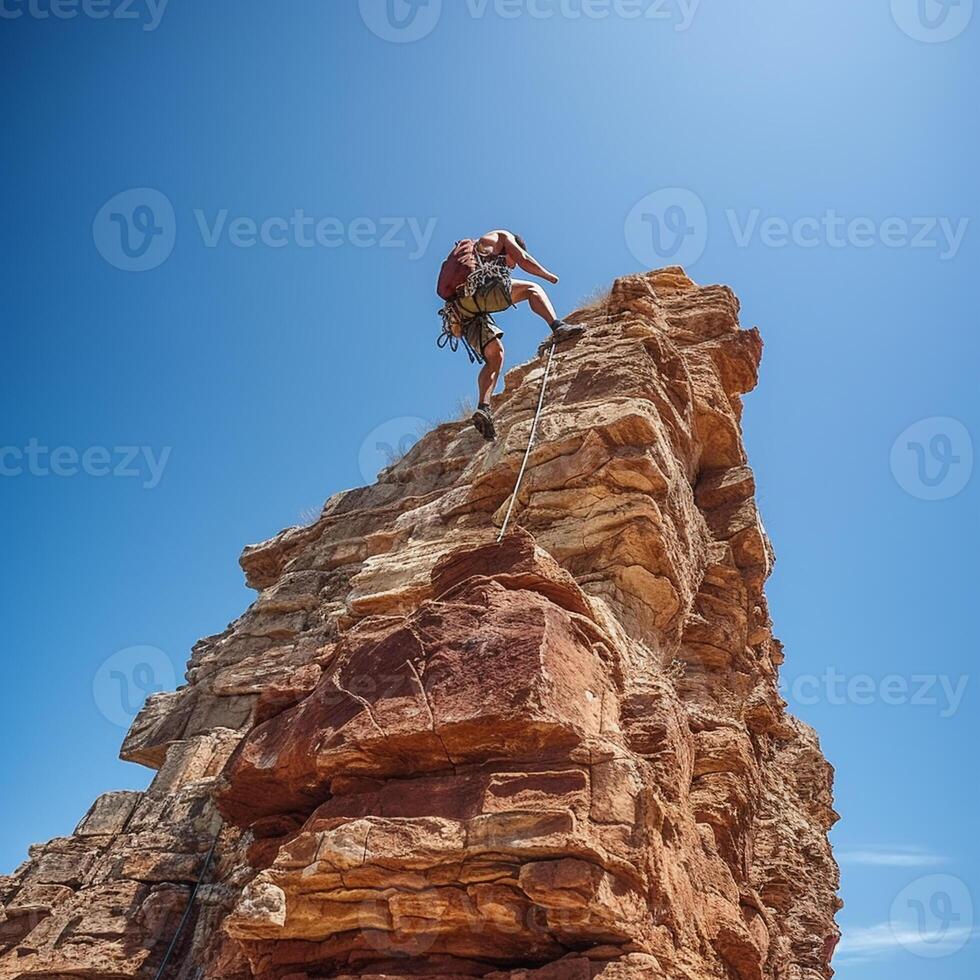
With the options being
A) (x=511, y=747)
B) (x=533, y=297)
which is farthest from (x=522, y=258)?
(x=511, y=747)

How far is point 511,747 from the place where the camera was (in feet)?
13.8

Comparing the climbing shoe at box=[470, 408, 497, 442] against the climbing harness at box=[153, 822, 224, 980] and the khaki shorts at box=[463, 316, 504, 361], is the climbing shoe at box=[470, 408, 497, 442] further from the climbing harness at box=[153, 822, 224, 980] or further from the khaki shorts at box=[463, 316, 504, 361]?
the climbing harness at box=[153, 822, 224, 980]

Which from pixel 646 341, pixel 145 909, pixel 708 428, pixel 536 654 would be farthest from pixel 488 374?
pixel 145 909

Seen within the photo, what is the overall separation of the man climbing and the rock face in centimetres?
46

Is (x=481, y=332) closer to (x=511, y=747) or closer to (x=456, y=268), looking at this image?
Result: (x=456, y=268)

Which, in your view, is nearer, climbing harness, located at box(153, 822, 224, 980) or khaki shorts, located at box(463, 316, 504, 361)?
climbing harness, located at box(153, 822, 224, 980)

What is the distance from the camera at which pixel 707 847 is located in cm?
513

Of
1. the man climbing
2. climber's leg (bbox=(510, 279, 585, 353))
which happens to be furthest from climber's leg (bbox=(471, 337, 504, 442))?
climber's leg (bbox=(510, 279, 585, 353))

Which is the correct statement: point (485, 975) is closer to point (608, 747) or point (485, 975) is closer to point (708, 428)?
point (608, 747)

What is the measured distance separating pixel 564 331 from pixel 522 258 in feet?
3.76

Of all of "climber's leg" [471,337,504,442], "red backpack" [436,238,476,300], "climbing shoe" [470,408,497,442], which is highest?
"red backpack" [436,238,476,300]

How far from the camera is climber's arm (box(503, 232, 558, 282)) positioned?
930 centimetres

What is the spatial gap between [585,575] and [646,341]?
331 centimetres

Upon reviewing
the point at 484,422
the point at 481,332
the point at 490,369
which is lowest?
the point at 484,422
